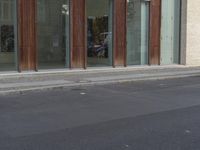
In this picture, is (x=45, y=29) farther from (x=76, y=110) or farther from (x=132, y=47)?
(x=76, y=110)

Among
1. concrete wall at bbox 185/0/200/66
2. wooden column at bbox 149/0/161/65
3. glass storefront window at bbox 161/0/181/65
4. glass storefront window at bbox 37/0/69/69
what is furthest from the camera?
concrete wall at bbox 185/0/200/66

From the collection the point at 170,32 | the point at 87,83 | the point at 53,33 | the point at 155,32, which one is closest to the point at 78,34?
the point at 53,33

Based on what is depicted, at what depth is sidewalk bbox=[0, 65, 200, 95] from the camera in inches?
593

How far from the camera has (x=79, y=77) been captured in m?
17.9

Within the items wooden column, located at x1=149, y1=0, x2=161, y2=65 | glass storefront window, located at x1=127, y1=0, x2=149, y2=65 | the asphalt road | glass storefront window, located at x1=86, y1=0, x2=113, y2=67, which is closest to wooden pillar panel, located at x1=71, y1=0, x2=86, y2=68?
glass storefront window, located at x1=86, y1=0, x2=113, y2=67

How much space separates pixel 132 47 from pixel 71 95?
878cm

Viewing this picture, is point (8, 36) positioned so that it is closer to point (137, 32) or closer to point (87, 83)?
point (87, 83)

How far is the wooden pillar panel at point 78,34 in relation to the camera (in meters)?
19.8

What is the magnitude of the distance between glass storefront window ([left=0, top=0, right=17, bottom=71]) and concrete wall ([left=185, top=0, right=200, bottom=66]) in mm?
9398

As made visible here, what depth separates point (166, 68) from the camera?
881 inches

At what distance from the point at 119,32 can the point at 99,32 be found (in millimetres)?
924

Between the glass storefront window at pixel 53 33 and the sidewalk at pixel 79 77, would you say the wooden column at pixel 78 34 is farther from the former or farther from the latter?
the sidewalk at pixel 79 77

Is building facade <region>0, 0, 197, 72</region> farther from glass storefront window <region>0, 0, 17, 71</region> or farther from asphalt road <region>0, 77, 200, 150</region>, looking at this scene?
asphalt road <region>0, 77, 200, 150</region>

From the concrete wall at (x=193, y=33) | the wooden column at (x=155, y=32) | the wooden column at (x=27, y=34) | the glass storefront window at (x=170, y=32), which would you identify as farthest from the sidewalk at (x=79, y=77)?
the concrete wall at (x=193, y=33)
